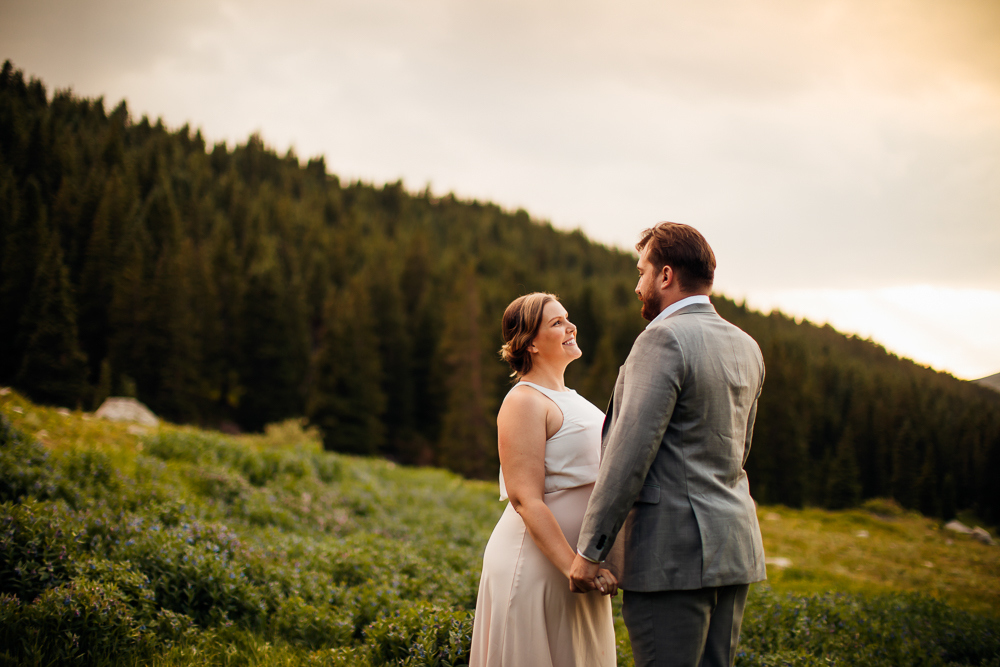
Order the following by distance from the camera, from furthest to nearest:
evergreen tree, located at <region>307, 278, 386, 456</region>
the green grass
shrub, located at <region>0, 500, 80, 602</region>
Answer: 1. evergreen tree, located at <region>307, 278, 386, 456</region>
2. the green grass
3. shrub, located at <region>0, 500, 80, 602</region>

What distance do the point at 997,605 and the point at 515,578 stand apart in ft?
33.9

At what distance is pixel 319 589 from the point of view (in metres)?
4.96

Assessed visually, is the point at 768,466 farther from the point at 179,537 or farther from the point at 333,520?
the point at 179,537

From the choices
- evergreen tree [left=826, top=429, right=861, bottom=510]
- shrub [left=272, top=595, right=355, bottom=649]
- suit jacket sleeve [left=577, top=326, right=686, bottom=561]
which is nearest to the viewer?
suit jacket sleeve [left=577, top=326, right=686, bottom=561]

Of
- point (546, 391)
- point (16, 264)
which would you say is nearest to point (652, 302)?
point (546, 391)

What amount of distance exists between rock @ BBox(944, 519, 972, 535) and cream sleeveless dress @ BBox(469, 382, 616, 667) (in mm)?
24379

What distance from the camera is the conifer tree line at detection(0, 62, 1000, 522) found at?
33375 mm

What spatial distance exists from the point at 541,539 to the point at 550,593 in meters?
0.33

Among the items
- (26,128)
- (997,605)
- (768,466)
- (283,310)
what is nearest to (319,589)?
A: (997,605)

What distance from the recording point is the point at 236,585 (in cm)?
442

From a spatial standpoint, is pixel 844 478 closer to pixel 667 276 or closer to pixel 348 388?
pixel 348 388

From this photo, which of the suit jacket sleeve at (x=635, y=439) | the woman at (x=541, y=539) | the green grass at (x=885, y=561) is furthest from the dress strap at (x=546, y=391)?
the green grass at (x=885, y=561)

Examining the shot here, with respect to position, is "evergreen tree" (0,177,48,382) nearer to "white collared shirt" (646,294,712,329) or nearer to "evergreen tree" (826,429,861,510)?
"white collared shirt" (646,294,712,329)

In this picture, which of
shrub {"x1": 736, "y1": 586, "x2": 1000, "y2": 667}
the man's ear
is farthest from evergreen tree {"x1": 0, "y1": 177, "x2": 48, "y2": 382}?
the man's ear
